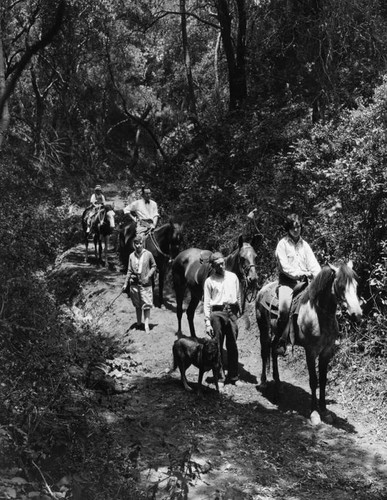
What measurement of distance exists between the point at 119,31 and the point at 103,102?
30.6ft

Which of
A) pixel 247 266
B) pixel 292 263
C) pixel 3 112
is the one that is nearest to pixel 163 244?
pixel 247 266

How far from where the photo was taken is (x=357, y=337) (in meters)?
10.9

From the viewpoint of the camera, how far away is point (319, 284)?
8.80 metres

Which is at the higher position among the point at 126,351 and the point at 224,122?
the point at 224,122

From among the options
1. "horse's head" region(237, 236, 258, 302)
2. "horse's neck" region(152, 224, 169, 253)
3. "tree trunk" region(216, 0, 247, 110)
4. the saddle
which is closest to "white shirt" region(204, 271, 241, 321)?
the saddle

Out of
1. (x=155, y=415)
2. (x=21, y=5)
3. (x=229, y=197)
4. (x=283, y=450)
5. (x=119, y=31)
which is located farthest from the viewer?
(x=119, y=31)

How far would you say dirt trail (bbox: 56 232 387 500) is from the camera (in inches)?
285

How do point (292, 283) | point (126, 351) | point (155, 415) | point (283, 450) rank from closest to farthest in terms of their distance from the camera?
point (283, 450), point (155, 415), point (292, 283), point (126, 351)

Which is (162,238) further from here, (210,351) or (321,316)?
(321,316)

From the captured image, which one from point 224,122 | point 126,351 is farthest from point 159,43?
point 126,351

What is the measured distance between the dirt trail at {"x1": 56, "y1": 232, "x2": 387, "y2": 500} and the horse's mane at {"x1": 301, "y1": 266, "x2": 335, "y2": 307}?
1770 millimetres

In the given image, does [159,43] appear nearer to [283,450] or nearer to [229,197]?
[229,197]

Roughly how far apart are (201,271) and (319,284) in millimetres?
3553

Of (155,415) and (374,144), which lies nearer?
(155,415)
